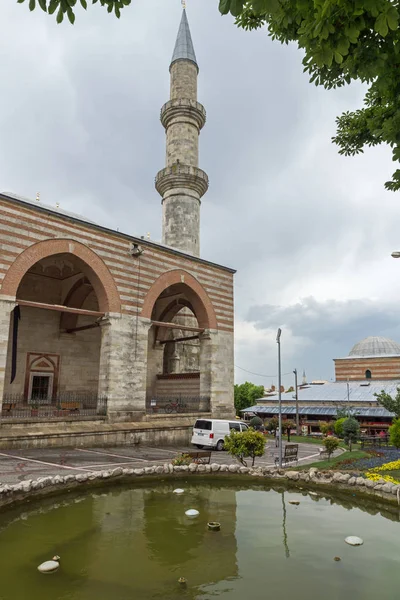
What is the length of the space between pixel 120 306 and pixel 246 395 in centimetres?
4615

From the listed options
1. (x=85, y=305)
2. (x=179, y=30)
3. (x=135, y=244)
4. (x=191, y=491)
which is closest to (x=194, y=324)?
(x=85, y=305)

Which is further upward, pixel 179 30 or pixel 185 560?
pixel 179 30

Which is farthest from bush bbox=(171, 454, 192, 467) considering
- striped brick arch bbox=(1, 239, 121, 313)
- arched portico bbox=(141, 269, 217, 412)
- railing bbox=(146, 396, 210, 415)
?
railing bbox=(146, 396, 210, 415)

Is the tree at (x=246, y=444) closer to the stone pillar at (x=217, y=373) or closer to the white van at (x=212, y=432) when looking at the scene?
the white van at (x=212, y=432)

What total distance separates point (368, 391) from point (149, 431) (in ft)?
87.5

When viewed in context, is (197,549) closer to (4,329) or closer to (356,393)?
(4,329)

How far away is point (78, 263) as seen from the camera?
1986 centimetres

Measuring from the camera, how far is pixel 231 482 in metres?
11.9

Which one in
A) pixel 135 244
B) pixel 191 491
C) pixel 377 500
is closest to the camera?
pixel 377 500

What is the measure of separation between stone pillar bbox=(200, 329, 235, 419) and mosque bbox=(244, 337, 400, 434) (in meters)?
12.7

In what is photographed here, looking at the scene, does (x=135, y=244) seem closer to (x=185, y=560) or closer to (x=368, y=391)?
(x=185, y=560)

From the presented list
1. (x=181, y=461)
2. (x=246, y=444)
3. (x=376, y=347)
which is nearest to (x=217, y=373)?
(x=246, y=444)

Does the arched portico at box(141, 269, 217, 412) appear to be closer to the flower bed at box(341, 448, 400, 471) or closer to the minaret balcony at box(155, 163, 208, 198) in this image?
the minaret balcony at box(155, 163, 208, 198)

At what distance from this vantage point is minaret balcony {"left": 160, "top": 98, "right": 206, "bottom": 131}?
31656 mm
